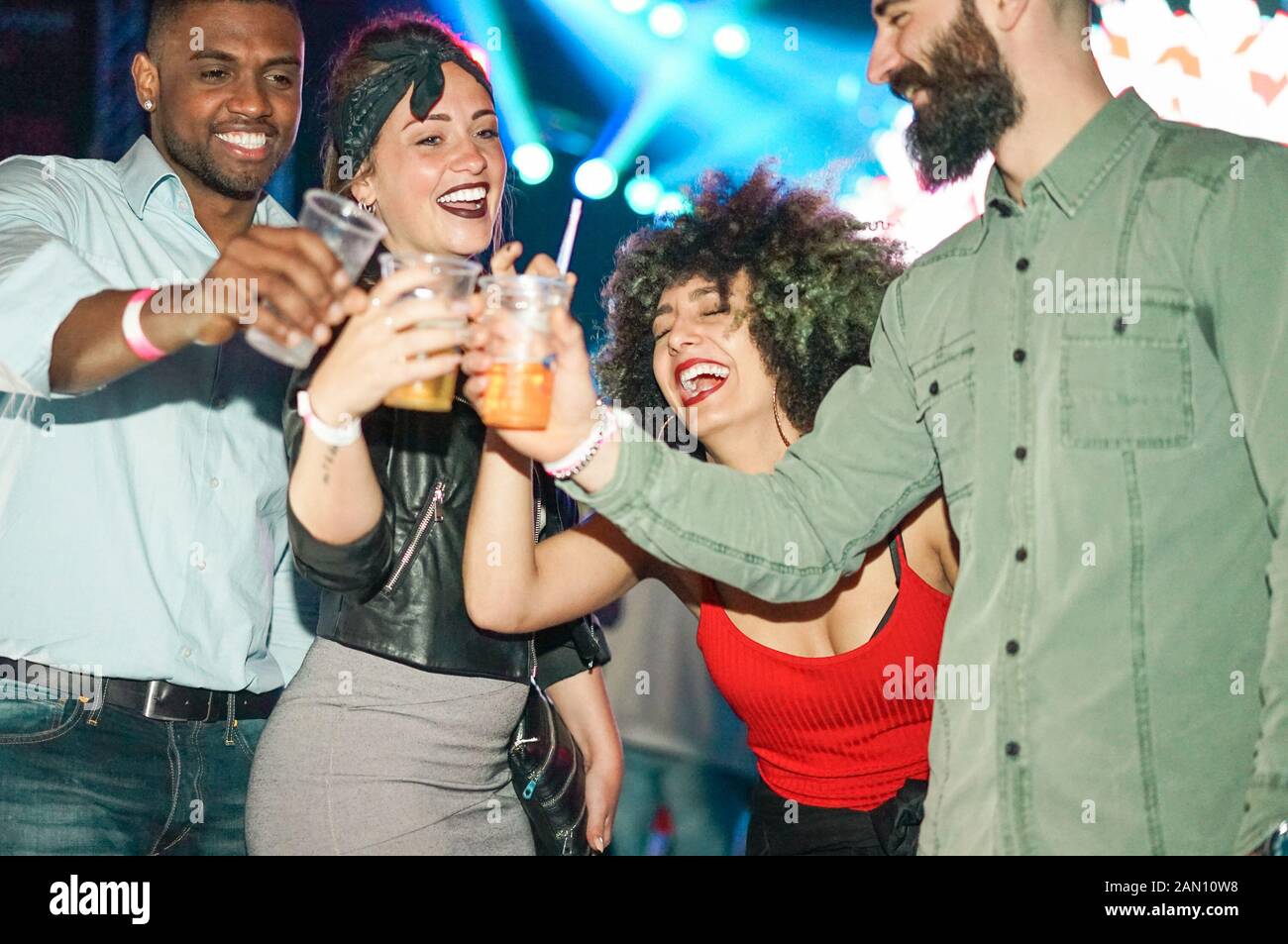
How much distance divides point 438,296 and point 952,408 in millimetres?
882

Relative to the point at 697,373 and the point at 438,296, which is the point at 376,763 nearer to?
the point at 438,296

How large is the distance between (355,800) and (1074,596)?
4.17 ft

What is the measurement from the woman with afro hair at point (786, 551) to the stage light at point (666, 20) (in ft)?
9.22

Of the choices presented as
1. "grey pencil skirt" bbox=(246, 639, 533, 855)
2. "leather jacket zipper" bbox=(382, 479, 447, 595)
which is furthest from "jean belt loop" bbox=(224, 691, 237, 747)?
"leather jacket zipper" bbox=(382, 479, 447, 595)

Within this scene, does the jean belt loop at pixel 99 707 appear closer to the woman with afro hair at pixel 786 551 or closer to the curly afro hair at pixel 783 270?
the woman with afro hair at pixel 786 551

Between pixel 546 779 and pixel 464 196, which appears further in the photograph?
pixel 464 196

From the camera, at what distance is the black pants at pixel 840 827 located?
2391mm

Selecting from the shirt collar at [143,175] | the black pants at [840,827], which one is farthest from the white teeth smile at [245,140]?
the black pants at [840,827]

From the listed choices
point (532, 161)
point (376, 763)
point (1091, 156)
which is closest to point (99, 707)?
point (376, 763)

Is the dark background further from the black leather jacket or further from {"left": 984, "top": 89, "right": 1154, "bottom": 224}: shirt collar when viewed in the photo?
{"left": 984, "top": 89, "right": 1154, "bottom": 224}: shirt collar

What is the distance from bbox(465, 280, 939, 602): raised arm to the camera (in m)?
1.97

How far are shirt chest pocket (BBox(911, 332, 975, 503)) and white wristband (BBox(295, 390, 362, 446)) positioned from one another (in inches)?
38.5

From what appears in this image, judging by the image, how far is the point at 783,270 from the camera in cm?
296
